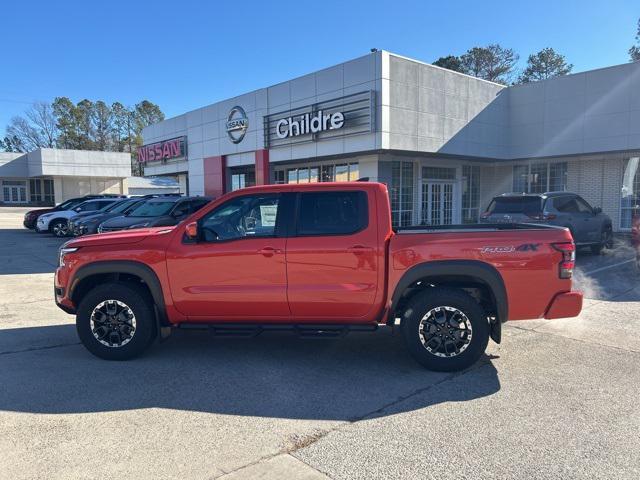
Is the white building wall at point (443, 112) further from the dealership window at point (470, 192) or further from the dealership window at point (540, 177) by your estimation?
the dealership window at point (470, 192)

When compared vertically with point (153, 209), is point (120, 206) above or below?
above

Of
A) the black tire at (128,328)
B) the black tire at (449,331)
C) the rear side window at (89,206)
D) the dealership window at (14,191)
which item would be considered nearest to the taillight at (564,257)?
the black tire at (449,331)

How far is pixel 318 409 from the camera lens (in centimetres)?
420

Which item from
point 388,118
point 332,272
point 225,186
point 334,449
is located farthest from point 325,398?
point 225,186

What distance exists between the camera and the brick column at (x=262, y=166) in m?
21.5

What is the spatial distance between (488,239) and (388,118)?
1193 centimetres

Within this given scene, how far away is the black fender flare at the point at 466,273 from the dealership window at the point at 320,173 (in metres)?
14.3

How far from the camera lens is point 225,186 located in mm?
25266

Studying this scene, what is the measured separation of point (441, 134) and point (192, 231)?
565 inches

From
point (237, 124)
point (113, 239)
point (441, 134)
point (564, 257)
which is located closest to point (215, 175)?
point (237, 124)

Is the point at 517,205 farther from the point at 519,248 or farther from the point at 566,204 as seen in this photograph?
the point at 519,248

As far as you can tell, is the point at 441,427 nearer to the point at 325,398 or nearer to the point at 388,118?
the point at 325,398

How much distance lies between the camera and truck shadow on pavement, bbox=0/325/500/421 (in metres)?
4.29

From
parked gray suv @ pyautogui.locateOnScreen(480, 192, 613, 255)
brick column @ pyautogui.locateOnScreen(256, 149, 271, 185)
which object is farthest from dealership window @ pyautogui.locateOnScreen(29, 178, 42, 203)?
parked gray suv @ pyautogui.locateOnScreen(480, 192, 613, 255)
